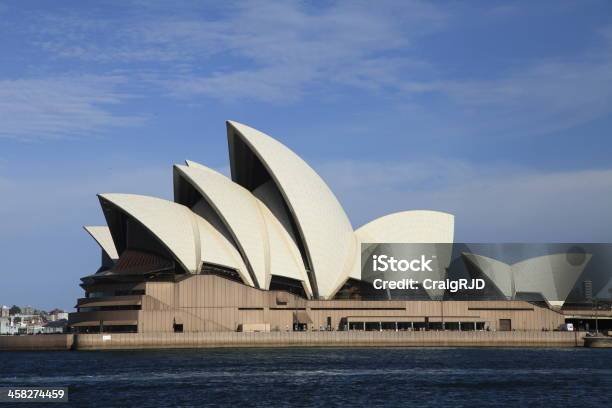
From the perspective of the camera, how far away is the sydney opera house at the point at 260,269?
9125 centimetres

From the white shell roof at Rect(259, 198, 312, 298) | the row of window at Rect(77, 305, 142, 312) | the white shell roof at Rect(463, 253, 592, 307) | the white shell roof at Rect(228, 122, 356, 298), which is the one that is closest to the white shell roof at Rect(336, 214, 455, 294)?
the white shell roof at Rect(228, 122, 356, 298)

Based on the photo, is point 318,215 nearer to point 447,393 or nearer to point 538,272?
point 538,272

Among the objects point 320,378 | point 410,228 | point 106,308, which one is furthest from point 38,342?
point 320,378

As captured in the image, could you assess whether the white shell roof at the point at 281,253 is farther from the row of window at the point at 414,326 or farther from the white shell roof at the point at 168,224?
the white shell roof at the point at 168,224

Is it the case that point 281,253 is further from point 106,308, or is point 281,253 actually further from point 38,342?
point 38,342

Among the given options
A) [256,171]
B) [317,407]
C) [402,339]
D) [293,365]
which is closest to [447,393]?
[317,407]

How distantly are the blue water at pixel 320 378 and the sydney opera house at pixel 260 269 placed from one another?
8.39m

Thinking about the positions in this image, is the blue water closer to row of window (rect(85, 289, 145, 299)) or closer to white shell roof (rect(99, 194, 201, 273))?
row of window (rect(85, 289, 145, 299))

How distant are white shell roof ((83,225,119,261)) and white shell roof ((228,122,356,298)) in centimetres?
1689

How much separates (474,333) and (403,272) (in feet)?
28.5

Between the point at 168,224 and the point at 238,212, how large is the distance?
643cm

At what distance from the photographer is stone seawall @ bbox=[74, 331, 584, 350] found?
88812 mm

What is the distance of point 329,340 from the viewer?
303 ft

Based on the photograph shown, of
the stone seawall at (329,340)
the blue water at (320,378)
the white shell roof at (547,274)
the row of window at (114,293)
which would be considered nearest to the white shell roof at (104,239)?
the row of window at (114,293)
